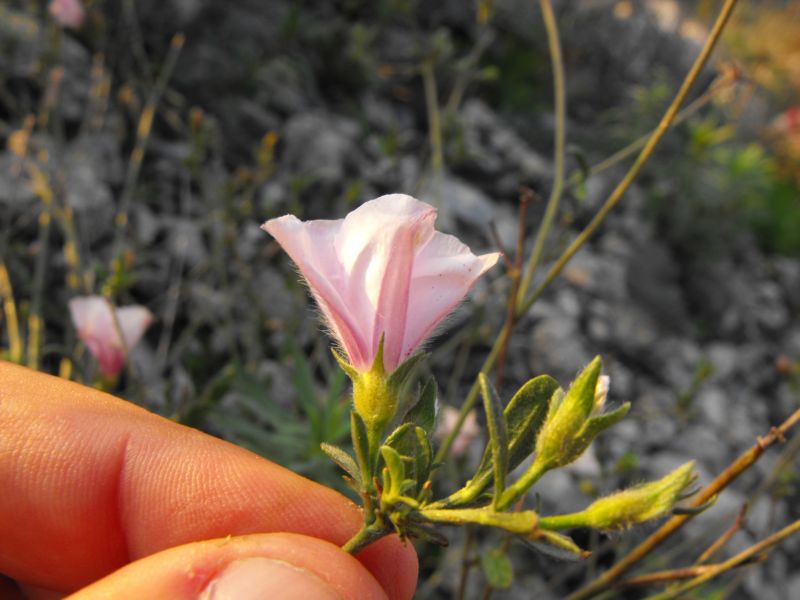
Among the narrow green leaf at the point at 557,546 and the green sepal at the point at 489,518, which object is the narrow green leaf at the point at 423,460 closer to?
the green sepal at the point at 489,518

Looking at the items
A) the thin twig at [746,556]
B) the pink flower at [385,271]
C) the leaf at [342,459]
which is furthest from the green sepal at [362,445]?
the thin twig at [746,556]

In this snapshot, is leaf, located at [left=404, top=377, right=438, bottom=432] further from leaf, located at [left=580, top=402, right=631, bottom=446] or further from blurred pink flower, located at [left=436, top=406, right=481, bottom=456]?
blurred pink flower, located at [left=436, top=406, right=481, bottom=456]

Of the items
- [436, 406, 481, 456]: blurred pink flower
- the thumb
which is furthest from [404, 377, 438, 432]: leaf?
[436, 406, 481, 456]: blurred pink flower

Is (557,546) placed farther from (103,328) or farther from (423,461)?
(103,328)

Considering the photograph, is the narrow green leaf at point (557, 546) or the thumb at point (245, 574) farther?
the thumb at point (245, 574)

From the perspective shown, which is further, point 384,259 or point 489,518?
point 384,259

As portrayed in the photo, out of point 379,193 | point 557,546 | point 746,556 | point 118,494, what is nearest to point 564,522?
point 557,546
